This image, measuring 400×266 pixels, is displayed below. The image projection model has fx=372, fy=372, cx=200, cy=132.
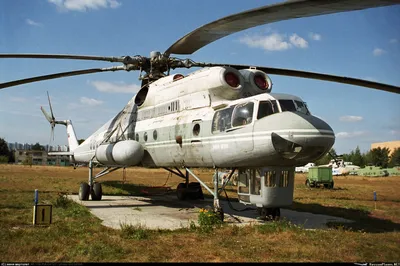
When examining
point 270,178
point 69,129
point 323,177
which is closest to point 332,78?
point 270,178

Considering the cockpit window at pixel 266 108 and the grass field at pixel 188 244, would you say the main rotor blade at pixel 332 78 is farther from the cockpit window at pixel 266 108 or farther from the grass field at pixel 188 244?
the grass field at pixel 188 244

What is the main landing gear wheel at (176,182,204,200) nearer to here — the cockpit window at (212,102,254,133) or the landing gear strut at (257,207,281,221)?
the landing gear strut at (257,207,281,221)

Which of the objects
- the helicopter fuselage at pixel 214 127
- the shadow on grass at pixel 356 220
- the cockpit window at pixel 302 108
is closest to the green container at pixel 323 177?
the shadow on grass at pixel 356 220

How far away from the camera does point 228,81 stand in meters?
11.2

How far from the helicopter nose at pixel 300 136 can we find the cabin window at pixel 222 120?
1.47m

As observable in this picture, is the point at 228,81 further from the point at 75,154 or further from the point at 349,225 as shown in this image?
the point at 75,154

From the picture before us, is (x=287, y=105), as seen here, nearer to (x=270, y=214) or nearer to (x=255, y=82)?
(x=255, y=82)

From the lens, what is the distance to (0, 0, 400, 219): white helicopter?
8.57 meters

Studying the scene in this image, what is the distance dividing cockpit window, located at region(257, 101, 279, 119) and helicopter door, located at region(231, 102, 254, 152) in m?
0.22

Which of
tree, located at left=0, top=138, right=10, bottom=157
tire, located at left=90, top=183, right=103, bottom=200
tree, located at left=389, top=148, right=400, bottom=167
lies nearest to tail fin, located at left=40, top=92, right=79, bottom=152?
tire, located at left=90, top=183, right=103, bottom=200

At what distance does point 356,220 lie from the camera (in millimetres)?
12531

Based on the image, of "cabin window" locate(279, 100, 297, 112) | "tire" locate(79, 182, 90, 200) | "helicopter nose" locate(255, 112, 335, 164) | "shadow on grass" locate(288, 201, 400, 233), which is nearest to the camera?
"helicopter nose" locate(255, 112, 335, 164)

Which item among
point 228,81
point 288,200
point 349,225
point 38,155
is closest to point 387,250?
point 288,200

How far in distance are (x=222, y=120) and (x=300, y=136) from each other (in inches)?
102
